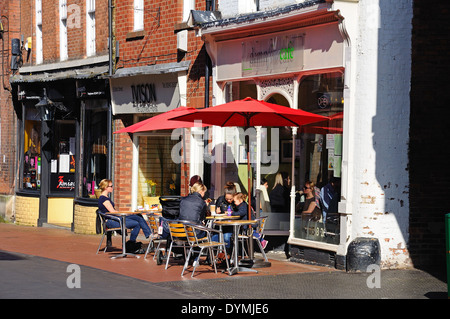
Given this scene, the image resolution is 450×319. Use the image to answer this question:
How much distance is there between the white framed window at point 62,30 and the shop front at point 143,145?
2.94m

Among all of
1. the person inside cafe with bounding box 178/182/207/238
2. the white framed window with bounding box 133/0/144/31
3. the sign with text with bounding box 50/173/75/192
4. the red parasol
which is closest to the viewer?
the person inside cafe with bounding box 178/182/207/238

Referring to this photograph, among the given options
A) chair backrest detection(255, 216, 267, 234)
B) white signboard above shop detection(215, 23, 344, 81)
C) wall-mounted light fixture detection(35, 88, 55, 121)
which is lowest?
chair backrest detection(255, 216, 267, 234)

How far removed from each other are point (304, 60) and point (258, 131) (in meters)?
1.97

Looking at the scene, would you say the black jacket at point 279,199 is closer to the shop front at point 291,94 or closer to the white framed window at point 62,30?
the shop front at point 291,94

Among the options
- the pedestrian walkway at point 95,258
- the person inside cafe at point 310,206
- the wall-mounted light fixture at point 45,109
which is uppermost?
the wall-mounted light fixture at point 45,109

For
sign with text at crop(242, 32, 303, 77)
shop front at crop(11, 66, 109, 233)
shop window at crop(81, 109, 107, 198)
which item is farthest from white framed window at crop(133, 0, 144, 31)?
sign with text at crop(242, 32, 303, 77)

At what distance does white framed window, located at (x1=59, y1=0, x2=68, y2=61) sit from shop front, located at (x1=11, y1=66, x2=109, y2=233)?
2.05 feet

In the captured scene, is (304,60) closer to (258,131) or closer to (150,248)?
(258,131)

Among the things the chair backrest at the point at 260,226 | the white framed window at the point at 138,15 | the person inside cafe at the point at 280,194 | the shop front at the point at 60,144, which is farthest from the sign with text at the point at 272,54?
the shop front at the point at 60,144

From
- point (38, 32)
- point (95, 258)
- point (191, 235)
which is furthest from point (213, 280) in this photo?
point (38, 32)

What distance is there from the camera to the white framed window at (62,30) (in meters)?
22.6

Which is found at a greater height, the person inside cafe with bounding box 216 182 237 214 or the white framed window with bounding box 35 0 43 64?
the white framed window with bounding box 35 0 43 64

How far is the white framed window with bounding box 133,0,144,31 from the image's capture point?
19734mm

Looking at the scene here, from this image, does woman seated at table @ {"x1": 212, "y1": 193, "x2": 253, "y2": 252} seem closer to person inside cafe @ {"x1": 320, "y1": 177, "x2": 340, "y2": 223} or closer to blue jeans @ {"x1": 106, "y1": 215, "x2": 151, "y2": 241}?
person inside cafe @ {"x1": 320, "y1": 177, "x2": 340, "y2": 223}
